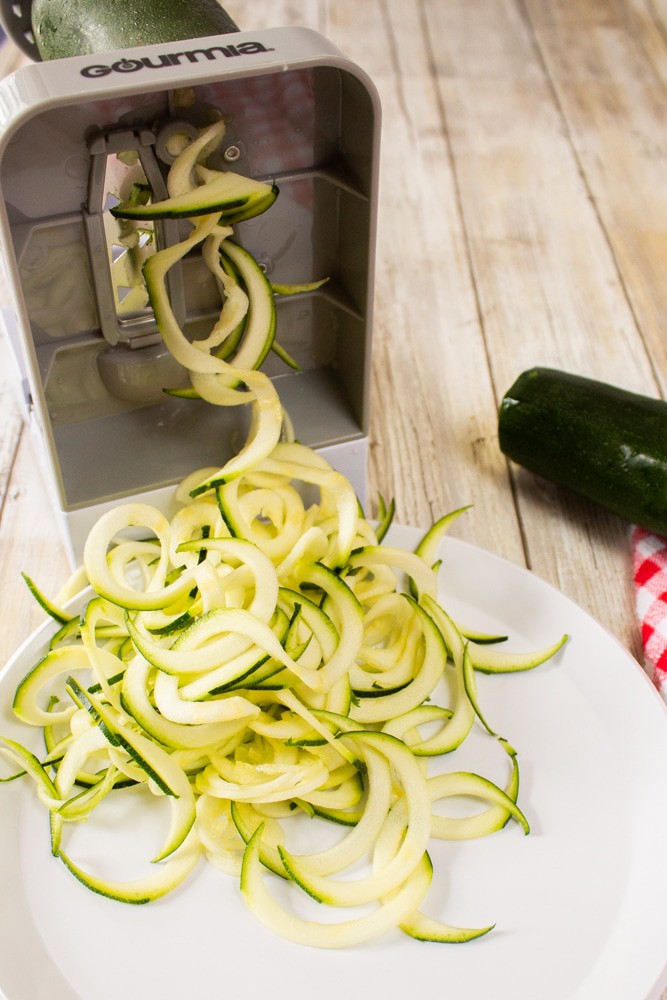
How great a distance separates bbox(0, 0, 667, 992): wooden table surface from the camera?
54.9 inches

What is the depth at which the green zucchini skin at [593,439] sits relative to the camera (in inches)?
49.8

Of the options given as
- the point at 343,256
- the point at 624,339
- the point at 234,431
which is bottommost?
the point at 624,339

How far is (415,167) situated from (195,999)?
172cm

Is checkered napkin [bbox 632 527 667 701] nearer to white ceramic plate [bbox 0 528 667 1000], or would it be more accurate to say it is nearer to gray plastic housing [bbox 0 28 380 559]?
white ceramic plate [bbox 0 528 667 1000]

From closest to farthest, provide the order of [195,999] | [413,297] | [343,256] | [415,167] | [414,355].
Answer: [195,999], [343,256], [414,355], [413,297], [415,167]

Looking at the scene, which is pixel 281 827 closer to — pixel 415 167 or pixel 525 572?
pixel 525 572

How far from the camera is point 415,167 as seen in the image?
2.15 meters

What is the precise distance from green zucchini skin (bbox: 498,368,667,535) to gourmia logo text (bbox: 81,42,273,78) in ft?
1.99

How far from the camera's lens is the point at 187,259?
1.07 m

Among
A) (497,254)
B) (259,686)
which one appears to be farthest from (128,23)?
(497,254)

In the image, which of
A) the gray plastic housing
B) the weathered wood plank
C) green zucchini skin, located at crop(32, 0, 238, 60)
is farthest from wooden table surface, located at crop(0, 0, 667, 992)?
green zucchini skin, located at crop(32, 0, 238, 60)

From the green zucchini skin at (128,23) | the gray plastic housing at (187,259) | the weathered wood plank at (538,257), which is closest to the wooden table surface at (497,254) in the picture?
the weathered wood plank at (538,257)

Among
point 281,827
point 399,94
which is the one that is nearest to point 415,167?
point 399,94

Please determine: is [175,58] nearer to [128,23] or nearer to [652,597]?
[128,23]
